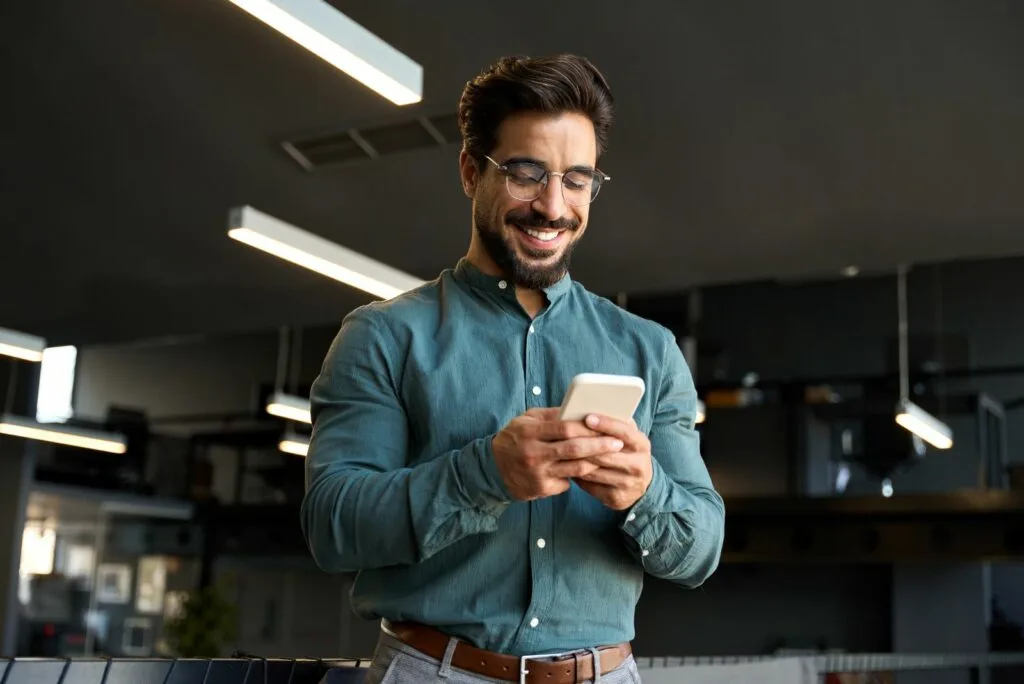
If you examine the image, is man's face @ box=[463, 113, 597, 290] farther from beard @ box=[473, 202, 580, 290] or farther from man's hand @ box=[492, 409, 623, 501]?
man's hand @ box=[492, 409, 623, 501]

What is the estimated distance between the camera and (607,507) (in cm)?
118

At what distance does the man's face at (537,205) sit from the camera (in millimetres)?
1224

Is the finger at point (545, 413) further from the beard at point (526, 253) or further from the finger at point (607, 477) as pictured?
the beard at point (526, 253)

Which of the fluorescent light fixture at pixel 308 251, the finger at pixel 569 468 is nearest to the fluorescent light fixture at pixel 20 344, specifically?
the fluorescent light fixture at pixel 308 251

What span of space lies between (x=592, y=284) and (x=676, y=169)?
6.05ft

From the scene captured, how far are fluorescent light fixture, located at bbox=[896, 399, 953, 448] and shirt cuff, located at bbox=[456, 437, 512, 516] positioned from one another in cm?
830

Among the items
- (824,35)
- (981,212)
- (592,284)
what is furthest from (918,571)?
(824,35)

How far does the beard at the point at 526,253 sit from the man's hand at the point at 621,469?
0.92 ft

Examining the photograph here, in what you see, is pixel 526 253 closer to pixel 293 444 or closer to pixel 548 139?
pixel 548 139

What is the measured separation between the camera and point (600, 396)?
96 centimetres

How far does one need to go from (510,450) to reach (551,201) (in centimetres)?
32

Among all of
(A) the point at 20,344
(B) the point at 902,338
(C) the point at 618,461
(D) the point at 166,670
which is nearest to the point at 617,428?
(C) the point at 618,461

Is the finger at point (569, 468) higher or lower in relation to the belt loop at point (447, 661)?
higher

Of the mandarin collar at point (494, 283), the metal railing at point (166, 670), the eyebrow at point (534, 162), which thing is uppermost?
the eyebrow at point (534, 162)
